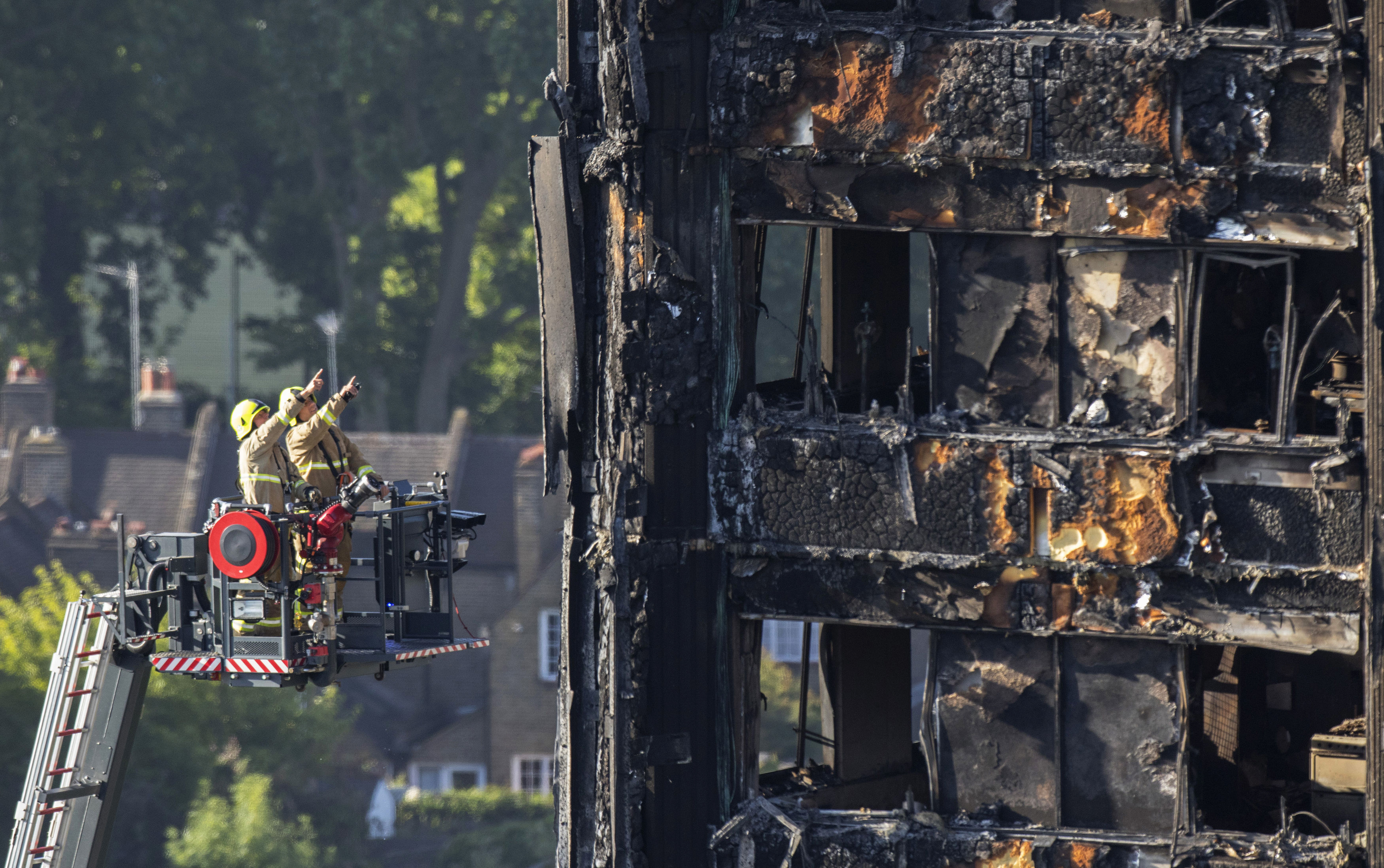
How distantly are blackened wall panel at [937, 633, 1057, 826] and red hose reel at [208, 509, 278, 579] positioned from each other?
482 cm

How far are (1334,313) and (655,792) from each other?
6048 millimetres

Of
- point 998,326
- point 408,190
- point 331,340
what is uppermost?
point 408,190

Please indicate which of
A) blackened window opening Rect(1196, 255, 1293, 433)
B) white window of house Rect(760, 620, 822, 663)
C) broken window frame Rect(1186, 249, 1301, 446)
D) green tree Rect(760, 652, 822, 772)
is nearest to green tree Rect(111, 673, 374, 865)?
green tree Rect(760, 652, 822, 772)

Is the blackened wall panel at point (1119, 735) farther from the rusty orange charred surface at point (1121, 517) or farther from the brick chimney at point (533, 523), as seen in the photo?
the brick chimney at point (533, 523)

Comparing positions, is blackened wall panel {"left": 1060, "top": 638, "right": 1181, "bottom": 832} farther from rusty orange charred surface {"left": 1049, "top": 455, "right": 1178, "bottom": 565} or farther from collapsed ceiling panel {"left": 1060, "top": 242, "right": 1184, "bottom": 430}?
collapsed ceiling panel {"left": 1060, "top": 242, "right": 1184, "bottom": 430}

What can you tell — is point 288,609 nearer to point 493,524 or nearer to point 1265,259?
point 1265,259

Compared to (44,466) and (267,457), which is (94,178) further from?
(267,457)

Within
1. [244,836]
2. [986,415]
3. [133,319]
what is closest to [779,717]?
[244,836]

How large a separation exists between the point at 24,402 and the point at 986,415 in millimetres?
39603

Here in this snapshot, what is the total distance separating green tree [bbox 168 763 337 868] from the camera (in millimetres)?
35469

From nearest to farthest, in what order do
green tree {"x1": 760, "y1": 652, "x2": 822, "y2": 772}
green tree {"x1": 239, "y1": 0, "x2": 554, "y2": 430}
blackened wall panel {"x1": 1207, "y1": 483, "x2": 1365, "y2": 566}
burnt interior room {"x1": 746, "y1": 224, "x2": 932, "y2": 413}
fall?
1. blackened wall panel {"x1": 1207, "y1": 483, "x2": 1365, "y2": 566}
2. burnt interior room {"x1": 746, "y1": 224, "x2": 932, "y2": 413}
3. green tree {"x1": 760, "y1": 652, "x2": 822, "y2": 772}
4. green tree {"x1": 239, "y1": 0, "x2": 554, "y2": 430}

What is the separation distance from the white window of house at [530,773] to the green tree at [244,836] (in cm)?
705

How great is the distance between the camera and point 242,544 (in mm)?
11852

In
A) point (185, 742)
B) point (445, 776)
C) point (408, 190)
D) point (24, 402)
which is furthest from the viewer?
point (408, 190)
